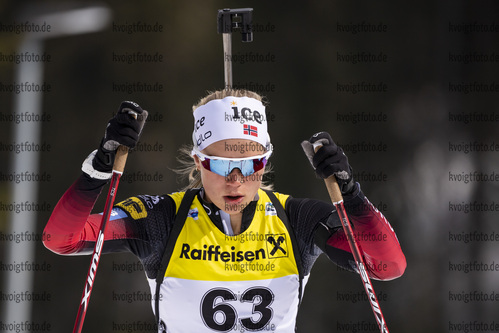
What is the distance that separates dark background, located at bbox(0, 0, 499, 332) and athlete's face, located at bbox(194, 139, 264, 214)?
1.68 metres

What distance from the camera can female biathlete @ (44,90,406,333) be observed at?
6.46ft

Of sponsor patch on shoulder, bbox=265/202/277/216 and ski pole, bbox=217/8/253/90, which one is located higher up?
ski pole, bbox=217/8/253/90

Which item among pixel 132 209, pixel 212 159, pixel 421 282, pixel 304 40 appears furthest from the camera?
pixel 304 40

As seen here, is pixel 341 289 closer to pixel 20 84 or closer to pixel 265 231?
pixel 265 231

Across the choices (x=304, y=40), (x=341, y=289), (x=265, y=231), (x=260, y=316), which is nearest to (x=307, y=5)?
(x=304, y=40)

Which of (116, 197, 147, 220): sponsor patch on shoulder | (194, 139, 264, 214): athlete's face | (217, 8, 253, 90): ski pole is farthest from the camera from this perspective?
(217, 8, 253, 90): ski pole

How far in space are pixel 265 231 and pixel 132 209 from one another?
461 millimetres

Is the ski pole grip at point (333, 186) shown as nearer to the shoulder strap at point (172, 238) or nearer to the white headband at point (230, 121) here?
the white headband at point (230, 121)

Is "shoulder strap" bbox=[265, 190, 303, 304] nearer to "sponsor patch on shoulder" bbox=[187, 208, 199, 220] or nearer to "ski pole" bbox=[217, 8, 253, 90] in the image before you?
"sponsor patch on shoulder" bbox=[187, 208, 199, 220]

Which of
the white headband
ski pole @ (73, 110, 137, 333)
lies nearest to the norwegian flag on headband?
the white headband

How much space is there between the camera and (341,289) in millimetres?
3586

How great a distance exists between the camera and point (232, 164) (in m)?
1.97

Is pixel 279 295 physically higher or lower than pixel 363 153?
lower

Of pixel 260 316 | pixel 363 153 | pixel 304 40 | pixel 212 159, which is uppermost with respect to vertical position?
pixel 304 40
